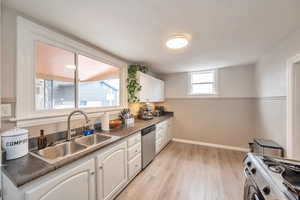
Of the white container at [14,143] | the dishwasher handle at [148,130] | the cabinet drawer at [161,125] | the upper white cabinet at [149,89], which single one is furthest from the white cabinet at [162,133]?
the white container at [14,143]

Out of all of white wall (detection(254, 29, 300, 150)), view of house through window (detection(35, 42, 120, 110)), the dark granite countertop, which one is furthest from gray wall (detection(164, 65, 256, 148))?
the dark granite countertop

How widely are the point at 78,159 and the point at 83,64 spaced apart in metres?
1.48

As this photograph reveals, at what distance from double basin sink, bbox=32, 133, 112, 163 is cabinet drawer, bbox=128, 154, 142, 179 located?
0.64 m

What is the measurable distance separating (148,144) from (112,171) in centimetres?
100

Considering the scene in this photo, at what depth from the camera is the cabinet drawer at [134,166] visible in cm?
190

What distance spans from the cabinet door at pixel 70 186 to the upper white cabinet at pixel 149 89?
1887mm

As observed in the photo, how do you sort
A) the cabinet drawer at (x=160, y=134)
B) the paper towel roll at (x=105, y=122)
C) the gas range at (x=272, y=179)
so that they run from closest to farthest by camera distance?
the gas range at (x=272, y=179), the paper towel roll at (x=105, y=122), the cabinet drawer at (x=160, y=134)

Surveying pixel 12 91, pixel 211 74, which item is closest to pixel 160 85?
pixel 211 74

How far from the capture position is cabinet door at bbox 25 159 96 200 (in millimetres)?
879

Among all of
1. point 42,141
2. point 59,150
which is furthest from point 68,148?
point 42,141

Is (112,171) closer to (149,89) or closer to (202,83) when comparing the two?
(149,89)

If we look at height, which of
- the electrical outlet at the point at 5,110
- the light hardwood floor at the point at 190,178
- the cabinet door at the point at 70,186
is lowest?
the light hardwood floor at the point at 190,178

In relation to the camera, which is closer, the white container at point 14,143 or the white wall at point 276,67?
the white container at point 14,143

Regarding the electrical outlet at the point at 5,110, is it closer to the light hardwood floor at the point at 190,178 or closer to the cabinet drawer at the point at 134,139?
the cabinet drawer at the point at 134,139
